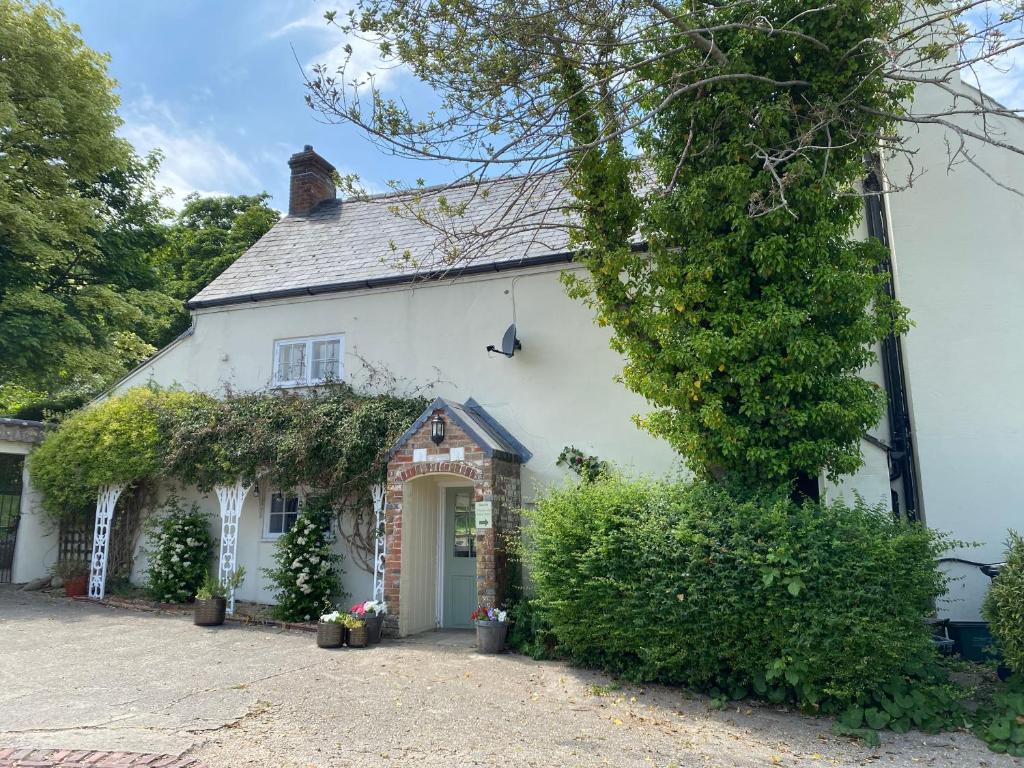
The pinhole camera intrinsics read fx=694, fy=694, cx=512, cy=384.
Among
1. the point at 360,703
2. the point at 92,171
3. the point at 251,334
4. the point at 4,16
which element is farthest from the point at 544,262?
the point at 4,16

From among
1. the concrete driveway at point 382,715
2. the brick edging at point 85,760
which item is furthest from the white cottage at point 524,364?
the brick edging at point 85,760

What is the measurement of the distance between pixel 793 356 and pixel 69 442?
12.7m

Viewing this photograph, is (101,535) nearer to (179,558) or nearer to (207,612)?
(179,558)

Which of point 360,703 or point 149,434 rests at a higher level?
point 149,434

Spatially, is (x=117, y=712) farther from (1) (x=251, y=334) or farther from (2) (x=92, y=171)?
(2) (x=92, y=171)

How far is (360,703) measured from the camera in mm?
6582

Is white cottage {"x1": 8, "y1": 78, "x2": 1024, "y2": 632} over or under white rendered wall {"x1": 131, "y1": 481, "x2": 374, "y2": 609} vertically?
over

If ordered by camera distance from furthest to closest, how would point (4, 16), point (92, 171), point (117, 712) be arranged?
point (92, 171)
point (4, 16)
point (117, 712)

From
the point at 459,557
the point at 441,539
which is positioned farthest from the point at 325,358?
the point at 459,557

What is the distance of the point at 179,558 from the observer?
11922 millimetres

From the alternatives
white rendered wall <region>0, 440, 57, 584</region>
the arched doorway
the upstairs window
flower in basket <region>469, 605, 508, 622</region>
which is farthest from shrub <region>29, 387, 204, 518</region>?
flower in basket <region>469, 605, 508, 622</region>

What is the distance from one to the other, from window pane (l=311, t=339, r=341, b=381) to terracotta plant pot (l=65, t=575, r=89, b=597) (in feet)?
18.5

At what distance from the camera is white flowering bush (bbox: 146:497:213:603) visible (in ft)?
38.9

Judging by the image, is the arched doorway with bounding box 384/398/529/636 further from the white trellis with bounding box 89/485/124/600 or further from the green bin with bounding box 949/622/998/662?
the white trellis with bounding box 89/485/124/600
